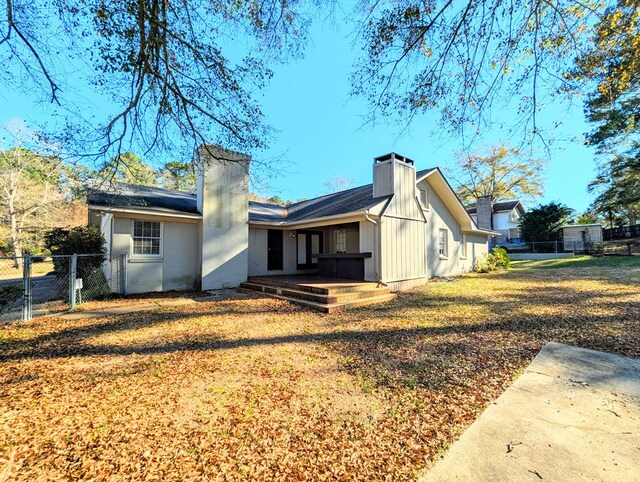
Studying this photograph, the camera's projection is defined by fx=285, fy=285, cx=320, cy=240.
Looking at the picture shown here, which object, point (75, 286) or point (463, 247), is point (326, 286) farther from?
point (463, 247)

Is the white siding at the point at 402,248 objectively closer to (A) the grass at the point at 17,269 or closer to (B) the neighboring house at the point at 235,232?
(B) the neighboring house at the point at 235,232

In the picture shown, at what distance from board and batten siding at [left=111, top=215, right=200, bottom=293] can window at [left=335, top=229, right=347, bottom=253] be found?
20.2 feet

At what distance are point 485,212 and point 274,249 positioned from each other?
21.8 metres

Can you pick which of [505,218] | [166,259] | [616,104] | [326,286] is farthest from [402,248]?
[505,218]

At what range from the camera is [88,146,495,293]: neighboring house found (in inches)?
356

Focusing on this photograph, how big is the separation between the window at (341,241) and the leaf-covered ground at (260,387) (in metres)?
6.81

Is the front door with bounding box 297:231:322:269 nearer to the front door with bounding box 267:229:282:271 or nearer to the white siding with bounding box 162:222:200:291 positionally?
the front door with bounding box 267:229:282:271

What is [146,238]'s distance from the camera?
932 cm

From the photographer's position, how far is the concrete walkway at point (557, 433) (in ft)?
6.52

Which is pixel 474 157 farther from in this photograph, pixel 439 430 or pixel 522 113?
pixel 439 430

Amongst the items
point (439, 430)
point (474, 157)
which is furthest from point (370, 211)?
point (474, 157)

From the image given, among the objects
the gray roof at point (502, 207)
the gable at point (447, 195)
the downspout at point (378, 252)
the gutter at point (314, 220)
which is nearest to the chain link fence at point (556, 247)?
the gray roof at point (502, 207)

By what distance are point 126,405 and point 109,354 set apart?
1834mm

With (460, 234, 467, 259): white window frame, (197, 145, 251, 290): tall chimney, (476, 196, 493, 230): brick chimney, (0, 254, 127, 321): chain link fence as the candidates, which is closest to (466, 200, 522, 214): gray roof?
(476, 196, 493, 230): brick chimney
